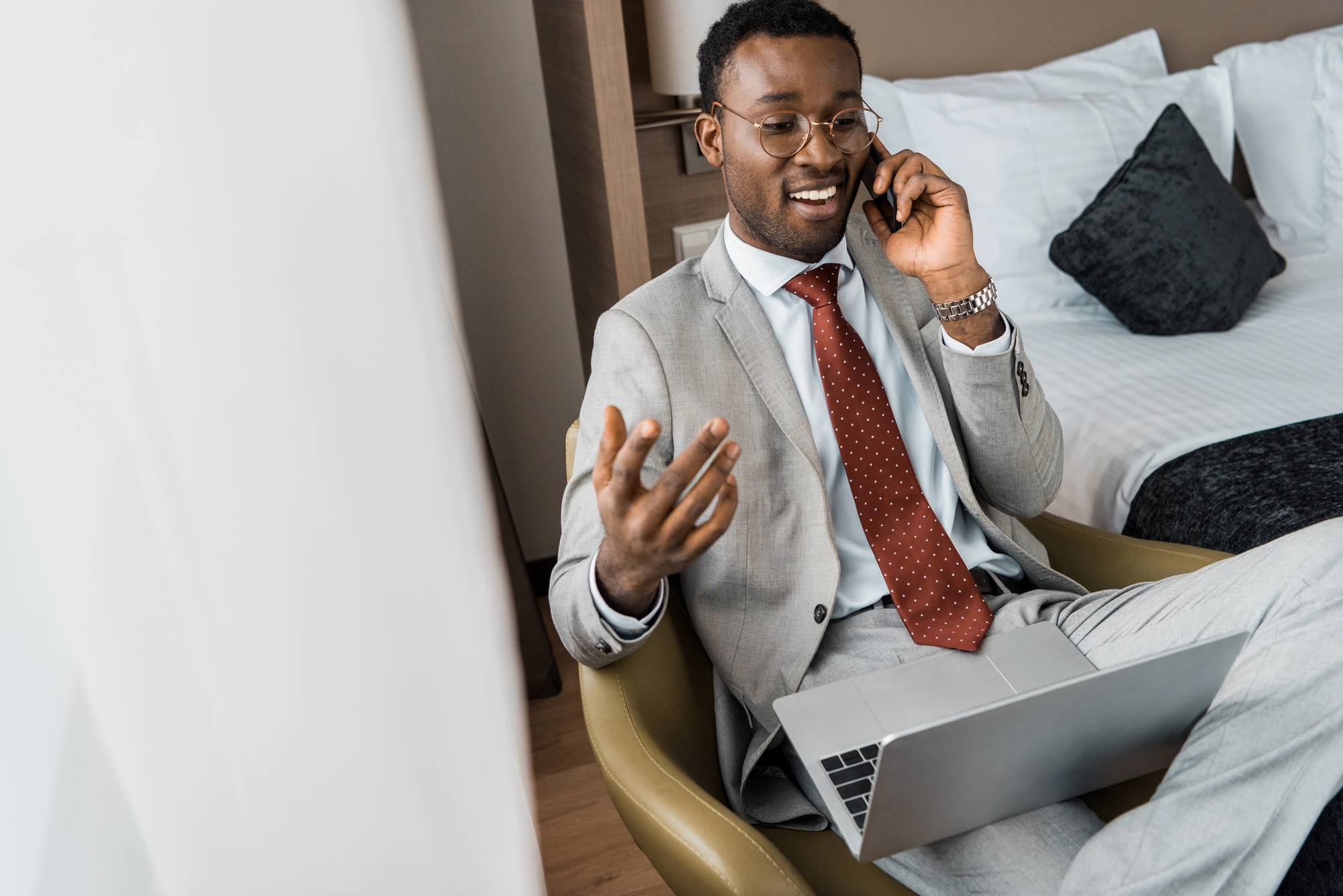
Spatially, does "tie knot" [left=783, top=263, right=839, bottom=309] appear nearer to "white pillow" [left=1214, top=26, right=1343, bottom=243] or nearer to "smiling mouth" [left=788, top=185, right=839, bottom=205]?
"smiling mouth" [left=788, top=185, right=839, bottom=205]

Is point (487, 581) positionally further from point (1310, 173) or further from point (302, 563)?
point (1310, 173)

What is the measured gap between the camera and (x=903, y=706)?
1.05m

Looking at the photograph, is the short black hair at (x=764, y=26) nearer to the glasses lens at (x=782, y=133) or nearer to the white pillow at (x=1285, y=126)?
the glasses lens at (x=782, y=133)

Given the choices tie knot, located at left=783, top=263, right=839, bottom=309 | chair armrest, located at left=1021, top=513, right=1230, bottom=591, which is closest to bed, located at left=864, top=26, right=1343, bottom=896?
chair armrest, located at left=1021, top=513, right=1230, bottom=591

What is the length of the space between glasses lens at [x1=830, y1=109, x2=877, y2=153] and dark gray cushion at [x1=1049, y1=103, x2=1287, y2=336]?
926 millimetres

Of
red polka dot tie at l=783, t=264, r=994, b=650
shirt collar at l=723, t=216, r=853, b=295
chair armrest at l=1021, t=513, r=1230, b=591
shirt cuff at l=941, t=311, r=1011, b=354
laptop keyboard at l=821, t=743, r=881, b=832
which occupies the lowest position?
chair armrest at l=1021, t=513, r=1230, b=591

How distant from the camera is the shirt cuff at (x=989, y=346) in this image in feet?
3.92

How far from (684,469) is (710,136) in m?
0.65

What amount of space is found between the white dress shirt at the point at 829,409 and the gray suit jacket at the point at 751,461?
3 cm

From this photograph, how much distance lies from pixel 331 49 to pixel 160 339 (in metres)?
0.43

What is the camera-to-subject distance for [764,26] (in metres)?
1.22

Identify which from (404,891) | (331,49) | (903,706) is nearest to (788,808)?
(903,706)

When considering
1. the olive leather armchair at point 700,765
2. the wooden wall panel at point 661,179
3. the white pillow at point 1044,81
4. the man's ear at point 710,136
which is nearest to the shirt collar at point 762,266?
the man's ear at point 710,136

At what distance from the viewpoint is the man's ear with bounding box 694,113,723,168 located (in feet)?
4.25
